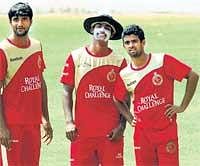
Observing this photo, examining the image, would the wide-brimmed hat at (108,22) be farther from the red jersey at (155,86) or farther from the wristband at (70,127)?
the wristband at (70,127)

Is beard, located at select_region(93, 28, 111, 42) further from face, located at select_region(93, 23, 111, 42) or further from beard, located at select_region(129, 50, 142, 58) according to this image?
beard, located at select_region(129, 50, 142, 58)

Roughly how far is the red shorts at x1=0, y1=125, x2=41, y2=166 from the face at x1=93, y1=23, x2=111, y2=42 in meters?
0.84

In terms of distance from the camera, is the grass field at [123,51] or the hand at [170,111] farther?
the grass field at [123,51]

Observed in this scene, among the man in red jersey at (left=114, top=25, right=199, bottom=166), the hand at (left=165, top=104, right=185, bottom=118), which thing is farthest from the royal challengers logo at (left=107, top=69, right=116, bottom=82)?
the hand at (left=165, top=104, right=185, bottom=118)

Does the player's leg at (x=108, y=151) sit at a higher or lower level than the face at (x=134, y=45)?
lower

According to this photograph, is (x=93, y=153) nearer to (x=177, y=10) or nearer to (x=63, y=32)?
(x=63, y=32)

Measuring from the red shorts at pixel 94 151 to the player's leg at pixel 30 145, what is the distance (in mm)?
288

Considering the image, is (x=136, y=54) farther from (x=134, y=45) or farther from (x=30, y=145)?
(x=30, y=145)

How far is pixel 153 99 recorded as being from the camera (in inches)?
252

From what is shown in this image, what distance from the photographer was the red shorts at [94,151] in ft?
21.7

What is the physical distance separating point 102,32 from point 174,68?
634 mm

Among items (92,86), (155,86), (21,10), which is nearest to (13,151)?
(92,86)

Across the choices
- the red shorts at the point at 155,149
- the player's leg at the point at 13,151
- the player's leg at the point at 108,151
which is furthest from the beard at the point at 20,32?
the red shorts at the point at 155,149

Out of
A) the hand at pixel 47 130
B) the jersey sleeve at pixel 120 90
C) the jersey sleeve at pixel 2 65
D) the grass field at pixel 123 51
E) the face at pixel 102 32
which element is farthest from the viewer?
the grass field at pixel 123 51
